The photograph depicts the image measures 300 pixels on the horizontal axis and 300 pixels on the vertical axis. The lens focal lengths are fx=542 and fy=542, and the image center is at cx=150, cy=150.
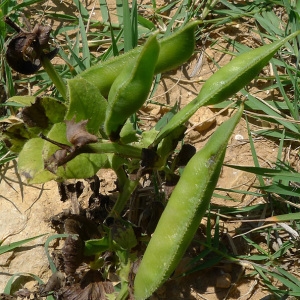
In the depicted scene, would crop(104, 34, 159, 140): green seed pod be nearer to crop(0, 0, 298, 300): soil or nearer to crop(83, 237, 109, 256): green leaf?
crop(83, 237, 109, 256): green leaf

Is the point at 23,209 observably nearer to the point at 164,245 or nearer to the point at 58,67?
the point at 58,67

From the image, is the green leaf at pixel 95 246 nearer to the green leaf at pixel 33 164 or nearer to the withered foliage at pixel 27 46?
the green leaf at pixel 33 164

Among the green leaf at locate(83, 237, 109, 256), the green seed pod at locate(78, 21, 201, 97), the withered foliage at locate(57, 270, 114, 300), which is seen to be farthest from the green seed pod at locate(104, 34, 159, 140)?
the withered foliage at locate(57, 270, 114, 300)

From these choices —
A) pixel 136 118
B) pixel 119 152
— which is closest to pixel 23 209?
pixel 136 118

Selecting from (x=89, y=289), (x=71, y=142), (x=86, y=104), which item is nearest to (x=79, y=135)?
(x=71, y=142)

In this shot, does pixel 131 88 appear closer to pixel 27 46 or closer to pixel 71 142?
pixel 71 142

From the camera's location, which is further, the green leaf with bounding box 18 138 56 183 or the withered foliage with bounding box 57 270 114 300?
the withered foliage with bounding box 57 270 114 300
